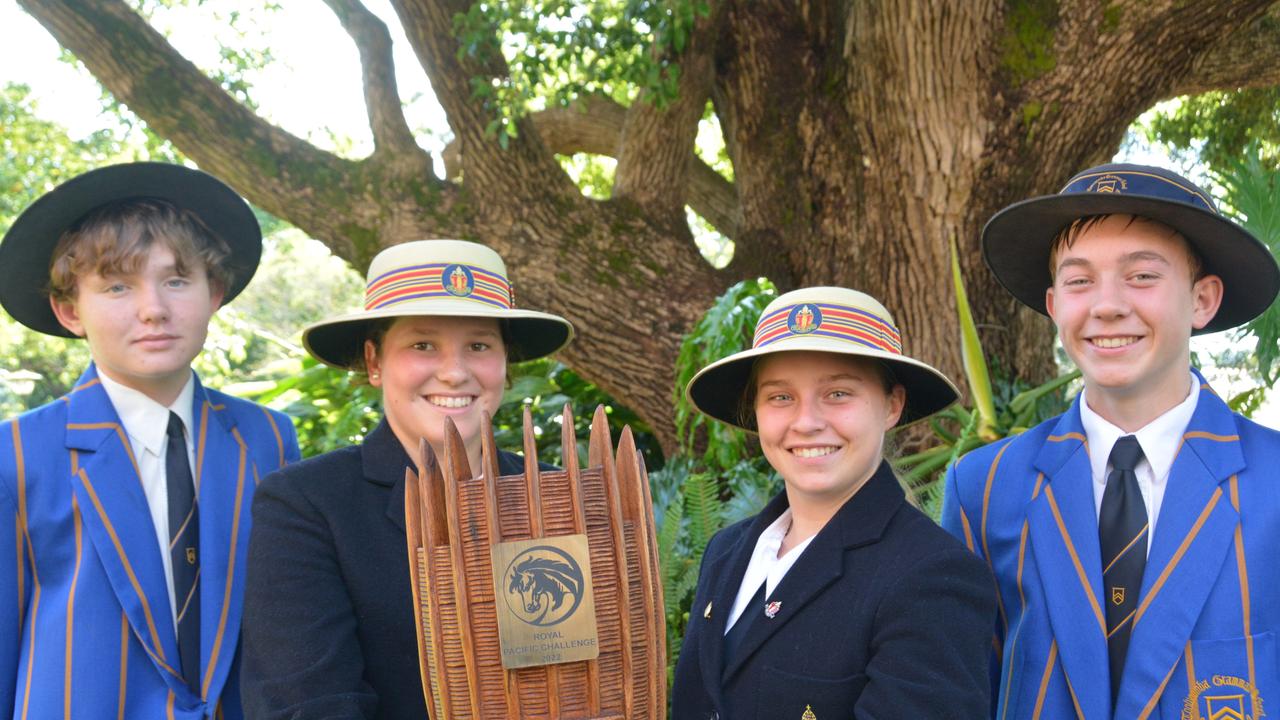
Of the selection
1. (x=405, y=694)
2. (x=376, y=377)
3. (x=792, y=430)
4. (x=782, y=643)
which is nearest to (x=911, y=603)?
(x=782, y=643)

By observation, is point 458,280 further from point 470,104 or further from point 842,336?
point 470,104

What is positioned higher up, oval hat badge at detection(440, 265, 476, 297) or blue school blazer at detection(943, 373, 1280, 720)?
oval hat badge at detection(440, 265, 476, 297)

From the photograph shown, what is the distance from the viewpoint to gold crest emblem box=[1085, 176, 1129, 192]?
7.94 feet

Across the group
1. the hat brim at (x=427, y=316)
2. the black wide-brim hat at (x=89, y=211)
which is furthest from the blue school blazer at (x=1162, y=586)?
the black wide-brim hat at (x=89, y=211)

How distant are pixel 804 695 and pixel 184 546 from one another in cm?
144

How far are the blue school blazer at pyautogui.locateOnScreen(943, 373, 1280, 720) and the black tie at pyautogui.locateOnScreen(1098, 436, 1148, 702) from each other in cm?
3

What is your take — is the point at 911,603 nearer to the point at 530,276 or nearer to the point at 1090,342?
the point at 1090,342

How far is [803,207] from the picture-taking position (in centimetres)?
630

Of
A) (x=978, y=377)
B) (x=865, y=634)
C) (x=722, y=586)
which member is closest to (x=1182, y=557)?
(x=865, y=634)

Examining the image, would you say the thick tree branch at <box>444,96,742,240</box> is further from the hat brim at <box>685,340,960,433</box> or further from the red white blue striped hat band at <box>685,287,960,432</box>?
the red white blue striped hat band at <box>685,287,960,432</box>

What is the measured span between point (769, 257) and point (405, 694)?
455cm

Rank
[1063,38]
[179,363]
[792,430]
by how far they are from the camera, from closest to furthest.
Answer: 1. [792,430]
2. [179,363]
3. [1063,38]

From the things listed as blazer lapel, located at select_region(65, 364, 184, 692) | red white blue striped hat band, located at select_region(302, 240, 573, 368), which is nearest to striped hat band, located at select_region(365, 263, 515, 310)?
red white blue striped hat band, located at select_region(302, 240, 573, 368)

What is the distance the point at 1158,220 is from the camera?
2432 mm
